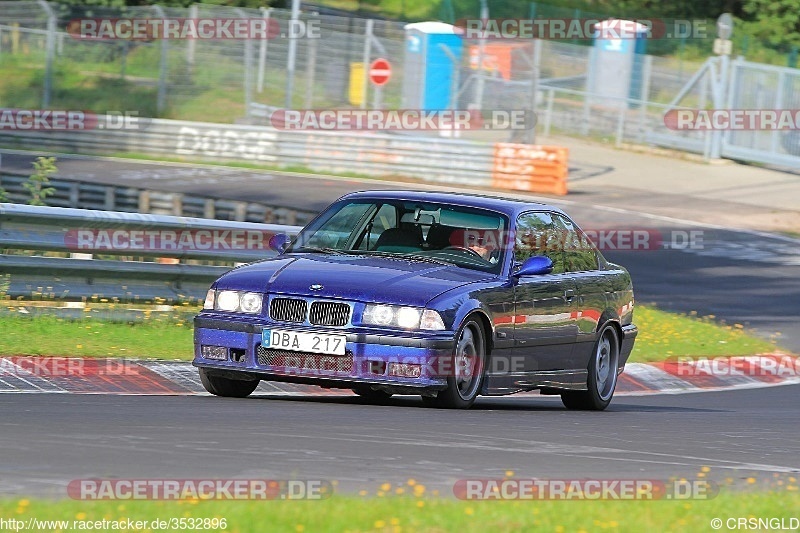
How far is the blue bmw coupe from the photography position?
376 inches

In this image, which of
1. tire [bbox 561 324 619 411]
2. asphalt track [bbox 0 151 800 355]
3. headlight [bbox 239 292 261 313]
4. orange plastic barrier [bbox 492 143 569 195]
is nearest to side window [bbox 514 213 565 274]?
tire [bbox 561 324 619 411]

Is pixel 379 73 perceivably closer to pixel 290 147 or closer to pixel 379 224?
pixel 290 147

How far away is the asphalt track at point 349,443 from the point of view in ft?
22.3

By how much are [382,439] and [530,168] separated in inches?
948

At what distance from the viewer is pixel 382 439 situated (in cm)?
810

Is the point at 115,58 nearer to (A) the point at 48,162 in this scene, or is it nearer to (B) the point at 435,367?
(A) the point at 48,162

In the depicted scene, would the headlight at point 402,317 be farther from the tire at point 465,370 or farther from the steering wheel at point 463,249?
the steering wheel at point 463,249

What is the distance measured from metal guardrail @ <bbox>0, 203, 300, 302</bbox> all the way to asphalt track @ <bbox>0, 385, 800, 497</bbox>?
2.87m

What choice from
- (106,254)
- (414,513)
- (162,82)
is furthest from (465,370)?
(162,82)

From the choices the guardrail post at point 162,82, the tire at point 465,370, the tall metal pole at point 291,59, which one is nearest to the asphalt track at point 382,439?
the tire at point 465,370

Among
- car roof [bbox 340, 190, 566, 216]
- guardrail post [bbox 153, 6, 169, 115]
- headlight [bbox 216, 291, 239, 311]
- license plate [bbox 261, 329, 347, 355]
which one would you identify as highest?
car roof [bbox 340, 190, 566, 216]

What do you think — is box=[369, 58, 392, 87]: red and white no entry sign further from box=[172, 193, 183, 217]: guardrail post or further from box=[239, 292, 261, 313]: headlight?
box=[239, 292, 261, 313]: headlight

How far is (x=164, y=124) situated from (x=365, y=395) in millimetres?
24621

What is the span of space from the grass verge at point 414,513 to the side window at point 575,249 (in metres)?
5.16
